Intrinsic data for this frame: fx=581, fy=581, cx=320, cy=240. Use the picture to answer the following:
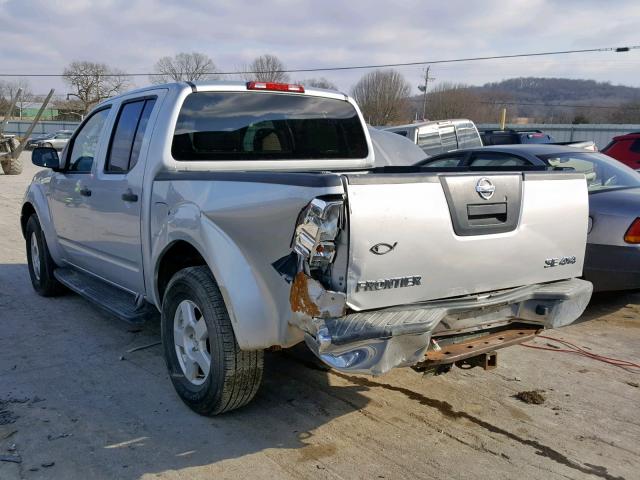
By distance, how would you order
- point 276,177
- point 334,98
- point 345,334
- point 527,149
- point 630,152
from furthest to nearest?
point 630,152
point 527,149
point 334,98
point 276,177
point 345,334

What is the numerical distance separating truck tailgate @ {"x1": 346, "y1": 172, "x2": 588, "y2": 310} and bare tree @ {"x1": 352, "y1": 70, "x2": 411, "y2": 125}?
61.5m

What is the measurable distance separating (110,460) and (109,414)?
1.76 feet

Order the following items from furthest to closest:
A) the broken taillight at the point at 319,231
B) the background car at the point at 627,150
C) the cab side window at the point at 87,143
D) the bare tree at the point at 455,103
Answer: the bare tree at the point at 455,103, the background car at the point at 627,150, the cab side window at the point at 87,143, the broken taillight at the point at 319,231

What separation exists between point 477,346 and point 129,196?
2607 mm

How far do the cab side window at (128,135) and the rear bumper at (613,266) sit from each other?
13.3 feet

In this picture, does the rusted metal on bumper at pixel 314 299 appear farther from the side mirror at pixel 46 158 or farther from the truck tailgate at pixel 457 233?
the side mirror at pixel 46 158

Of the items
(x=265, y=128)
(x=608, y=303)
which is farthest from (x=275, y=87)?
(x=608, y=303)

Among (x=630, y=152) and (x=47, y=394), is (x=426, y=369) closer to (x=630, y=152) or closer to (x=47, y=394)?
(x=47, y=394)

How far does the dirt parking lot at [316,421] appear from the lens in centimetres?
304

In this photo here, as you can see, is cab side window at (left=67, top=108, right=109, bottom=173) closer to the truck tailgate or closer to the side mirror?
the side mirror

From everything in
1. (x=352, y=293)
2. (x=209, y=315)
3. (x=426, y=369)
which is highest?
(x=352, y=293)

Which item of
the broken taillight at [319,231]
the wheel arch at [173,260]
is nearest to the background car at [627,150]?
the wheel arch at [173,260]

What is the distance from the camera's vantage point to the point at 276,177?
292 cm

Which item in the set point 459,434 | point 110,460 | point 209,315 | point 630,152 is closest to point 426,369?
point 459,434
